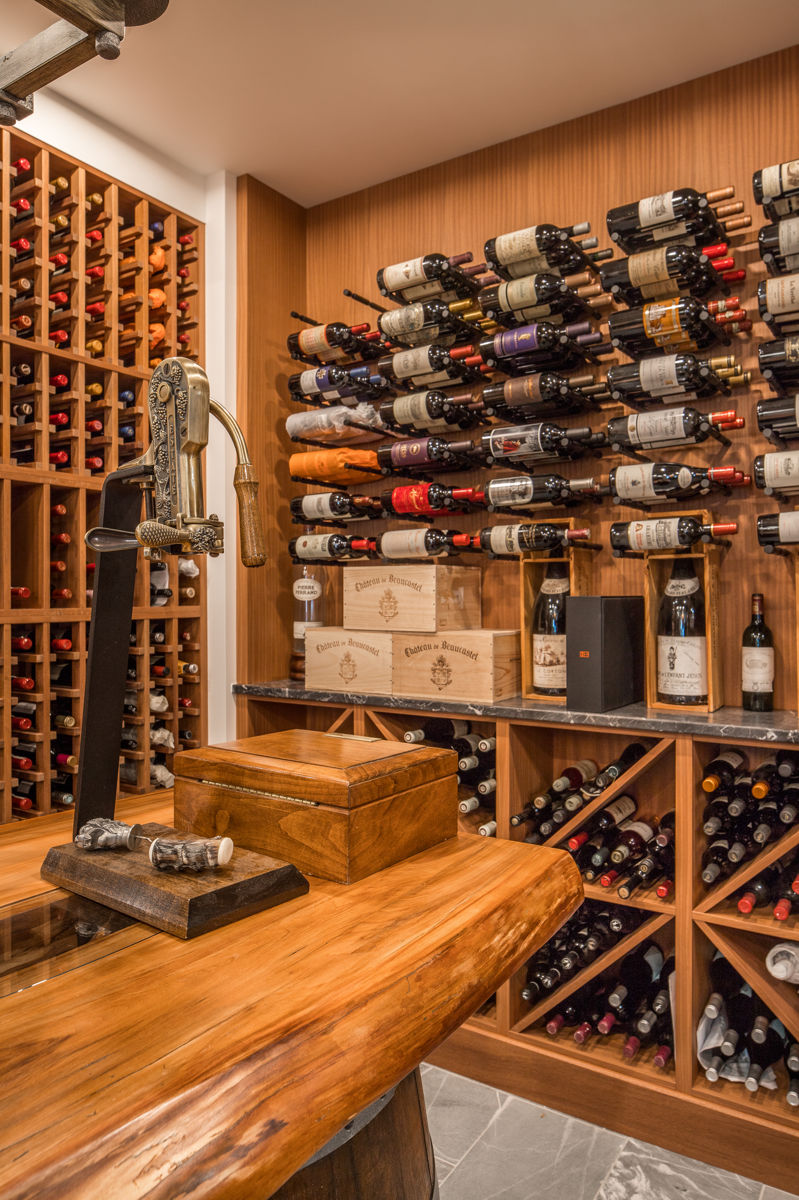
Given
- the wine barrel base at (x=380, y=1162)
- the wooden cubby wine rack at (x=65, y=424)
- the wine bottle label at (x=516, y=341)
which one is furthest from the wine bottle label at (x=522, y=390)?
the wine barrel base at (x=380, y=1162)

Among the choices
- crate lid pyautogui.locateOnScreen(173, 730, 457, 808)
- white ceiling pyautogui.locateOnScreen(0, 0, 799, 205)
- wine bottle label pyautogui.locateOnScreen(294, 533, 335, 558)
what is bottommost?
crate lid pyautogui.locateOnScreen(173, 730, 457, 808)

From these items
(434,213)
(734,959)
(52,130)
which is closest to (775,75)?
(434,213)

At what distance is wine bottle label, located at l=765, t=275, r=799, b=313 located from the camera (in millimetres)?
2045

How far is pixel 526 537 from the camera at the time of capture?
2.44 m

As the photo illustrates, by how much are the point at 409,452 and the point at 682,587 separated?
1.01 m

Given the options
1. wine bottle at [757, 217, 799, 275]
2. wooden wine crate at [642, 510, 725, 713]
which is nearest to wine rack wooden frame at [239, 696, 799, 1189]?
wooden wine crate at [642, 510, 725, 713]

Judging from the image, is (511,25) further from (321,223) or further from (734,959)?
(734,959)

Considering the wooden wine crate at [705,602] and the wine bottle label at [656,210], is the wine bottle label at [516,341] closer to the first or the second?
the wine bottle label at [656,210]

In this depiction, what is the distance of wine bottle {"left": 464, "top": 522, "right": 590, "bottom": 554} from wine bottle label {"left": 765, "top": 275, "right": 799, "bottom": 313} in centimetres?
76

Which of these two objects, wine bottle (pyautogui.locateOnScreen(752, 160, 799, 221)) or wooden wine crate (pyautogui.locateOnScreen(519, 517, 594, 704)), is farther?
wooden wine crate (pyautogui.locateOnScreen(519, 517, 594, 704))

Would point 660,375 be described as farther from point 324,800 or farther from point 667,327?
point 324,800

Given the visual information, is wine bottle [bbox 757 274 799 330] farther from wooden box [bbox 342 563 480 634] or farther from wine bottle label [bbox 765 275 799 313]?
wooden box [bbox 342 563 480 634]

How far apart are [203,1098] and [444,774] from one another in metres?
0.71

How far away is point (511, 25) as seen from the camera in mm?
2281
